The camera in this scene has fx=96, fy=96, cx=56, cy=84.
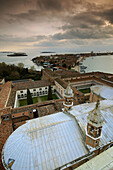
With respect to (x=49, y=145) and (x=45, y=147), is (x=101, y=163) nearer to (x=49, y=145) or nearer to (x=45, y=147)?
(x=49, y=145)

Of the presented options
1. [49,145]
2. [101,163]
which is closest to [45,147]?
[49,145]

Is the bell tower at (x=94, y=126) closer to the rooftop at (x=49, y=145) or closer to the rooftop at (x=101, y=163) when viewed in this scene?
the rooftop at (x=49, y=145)

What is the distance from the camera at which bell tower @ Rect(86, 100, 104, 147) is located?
8383mm

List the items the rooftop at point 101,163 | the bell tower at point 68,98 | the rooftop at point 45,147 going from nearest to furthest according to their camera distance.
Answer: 1. the rooftop at point 101,163
2. the rooftop at point 45,147
3. the bell tower at point 68,98

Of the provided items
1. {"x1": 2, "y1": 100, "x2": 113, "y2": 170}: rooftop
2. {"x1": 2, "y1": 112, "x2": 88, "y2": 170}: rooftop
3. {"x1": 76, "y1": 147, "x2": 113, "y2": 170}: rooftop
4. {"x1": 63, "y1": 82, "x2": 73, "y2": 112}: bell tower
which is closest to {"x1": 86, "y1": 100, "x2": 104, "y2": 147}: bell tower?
{"x1": 2, "y1": 100, "x2": 113, "y2": 170}: rooftop

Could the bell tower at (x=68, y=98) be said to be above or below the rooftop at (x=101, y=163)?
below

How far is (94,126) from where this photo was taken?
8.58 metres

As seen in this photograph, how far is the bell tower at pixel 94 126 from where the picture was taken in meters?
8.38

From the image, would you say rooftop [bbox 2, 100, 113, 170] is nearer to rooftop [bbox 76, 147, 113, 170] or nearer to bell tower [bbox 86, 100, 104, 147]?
bell tower [bbox 86, 100, 104, 147]

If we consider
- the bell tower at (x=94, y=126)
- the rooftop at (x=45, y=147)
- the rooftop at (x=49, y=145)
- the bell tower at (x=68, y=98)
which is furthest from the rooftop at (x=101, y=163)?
the bell tower at (x=68, y=98)

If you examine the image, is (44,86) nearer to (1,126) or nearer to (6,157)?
(1,126)

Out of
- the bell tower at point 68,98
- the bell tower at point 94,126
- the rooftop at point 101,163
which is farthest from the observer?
the bell tower at point 68,98

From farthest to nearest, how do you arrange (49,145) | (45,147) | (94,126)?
(49,145), (45,147), (94,126)

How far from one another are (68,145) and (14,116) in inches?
584
